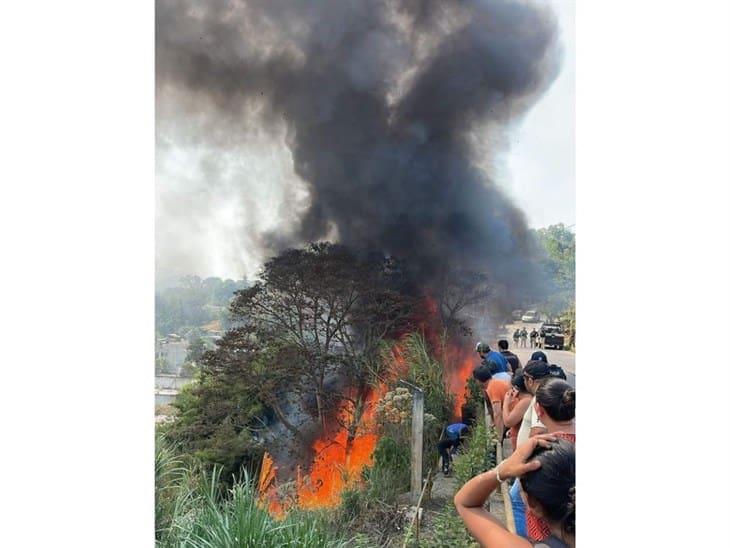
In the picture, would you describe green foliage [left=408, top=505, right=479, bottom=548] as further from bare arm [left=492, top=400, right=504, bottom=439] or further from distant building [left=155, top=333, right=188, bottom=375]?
distant building [left=155, top=333, right=188, bottom=375]

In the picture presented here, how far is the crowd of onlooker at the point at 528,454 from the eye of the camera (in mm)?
3557

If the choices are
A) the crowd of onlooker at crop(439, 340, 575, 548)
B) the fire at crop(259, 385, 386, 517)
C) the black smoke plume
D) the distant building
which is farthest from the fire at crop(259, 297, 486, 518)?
the distant building

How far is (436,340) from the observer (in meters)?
3.89

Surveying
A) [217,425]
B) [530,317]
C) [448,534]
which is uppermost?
[530,317]

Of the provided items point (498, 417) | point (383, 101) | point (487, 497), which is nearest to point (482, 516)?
point (487, 497)

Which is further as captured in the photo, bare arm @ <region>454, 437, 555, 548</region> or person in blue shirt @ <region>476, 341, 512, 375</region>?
person in blue shirt @ <region>476, 341, 512, 375</region>

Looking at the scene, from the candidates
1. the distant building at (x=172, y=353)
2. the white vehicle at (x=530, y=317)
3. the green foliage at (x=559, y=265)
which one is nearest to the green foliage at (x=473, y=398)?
the white vehicle at (x=530, y=317)

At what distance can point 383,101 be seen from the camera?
12.8 ft

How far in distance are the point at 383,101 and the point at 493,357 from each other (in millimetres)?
1479

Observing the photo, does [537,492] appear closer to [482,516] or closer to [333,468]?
[482,516]

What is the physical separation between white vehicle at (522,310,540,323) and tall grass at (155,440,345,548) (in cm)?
150

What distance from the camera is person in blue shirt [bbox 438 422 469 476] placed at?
12.5 ft

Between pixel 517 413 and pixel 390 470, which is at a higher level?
pixel 517 413

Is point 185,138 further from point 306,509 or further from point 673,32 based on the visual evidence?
point 673,32
